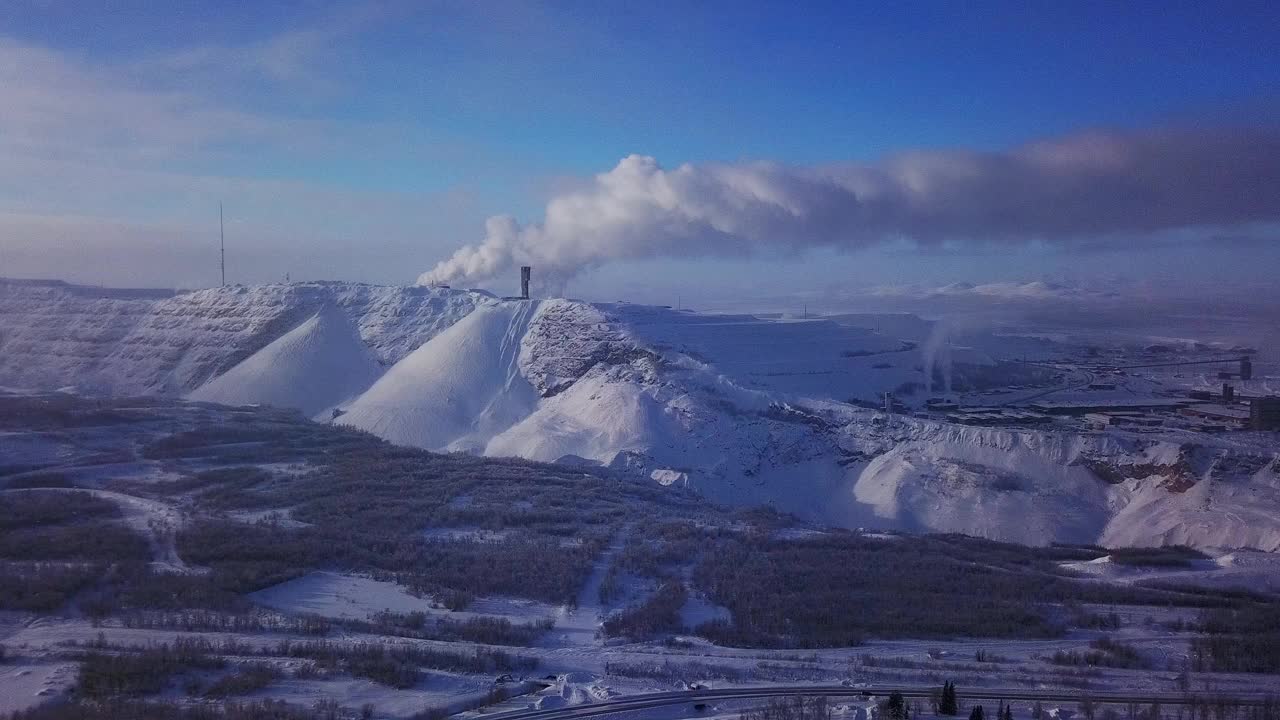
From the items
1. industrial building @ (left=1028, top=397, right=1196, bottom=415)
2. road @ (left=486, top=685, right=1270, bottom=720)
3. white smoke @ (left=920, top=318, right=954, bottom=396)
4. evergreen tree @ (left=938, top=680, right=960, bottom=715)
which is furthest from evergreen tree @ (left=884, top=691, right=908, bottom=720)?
white smoke @ (left=920, top=318, right=954, bottom=396)

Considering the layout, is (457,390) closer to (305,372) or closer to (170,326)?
(305,372)

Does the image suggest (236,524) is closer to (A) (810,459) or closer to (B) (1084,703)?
(B) (1084,703)

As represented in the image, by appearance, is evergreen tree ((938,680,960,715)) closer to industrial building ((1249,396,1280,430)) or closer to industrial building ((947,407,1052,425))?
industrial building ((1249,396,1280,430))

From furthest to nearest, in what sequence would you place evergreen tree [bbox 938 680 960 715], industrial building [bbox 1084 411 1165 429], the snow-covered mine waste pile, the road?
1. industrial building [bbox 1084 411 1165 429]
2. the snow-covered mine waste pile
3. the road
4. evergreen tree [bbox 938 680 960 715]

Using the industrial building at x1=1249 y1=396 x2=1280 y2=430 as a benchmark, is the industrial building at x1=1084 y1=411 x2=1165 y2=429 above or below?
below

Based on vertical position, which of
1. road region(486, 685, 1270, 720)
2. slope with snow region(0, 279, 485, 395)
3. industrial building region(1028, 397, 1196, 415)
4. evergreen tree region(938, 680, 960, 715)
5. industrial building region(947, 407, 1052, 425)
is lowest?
road region(486, 685, 1270, 720)
